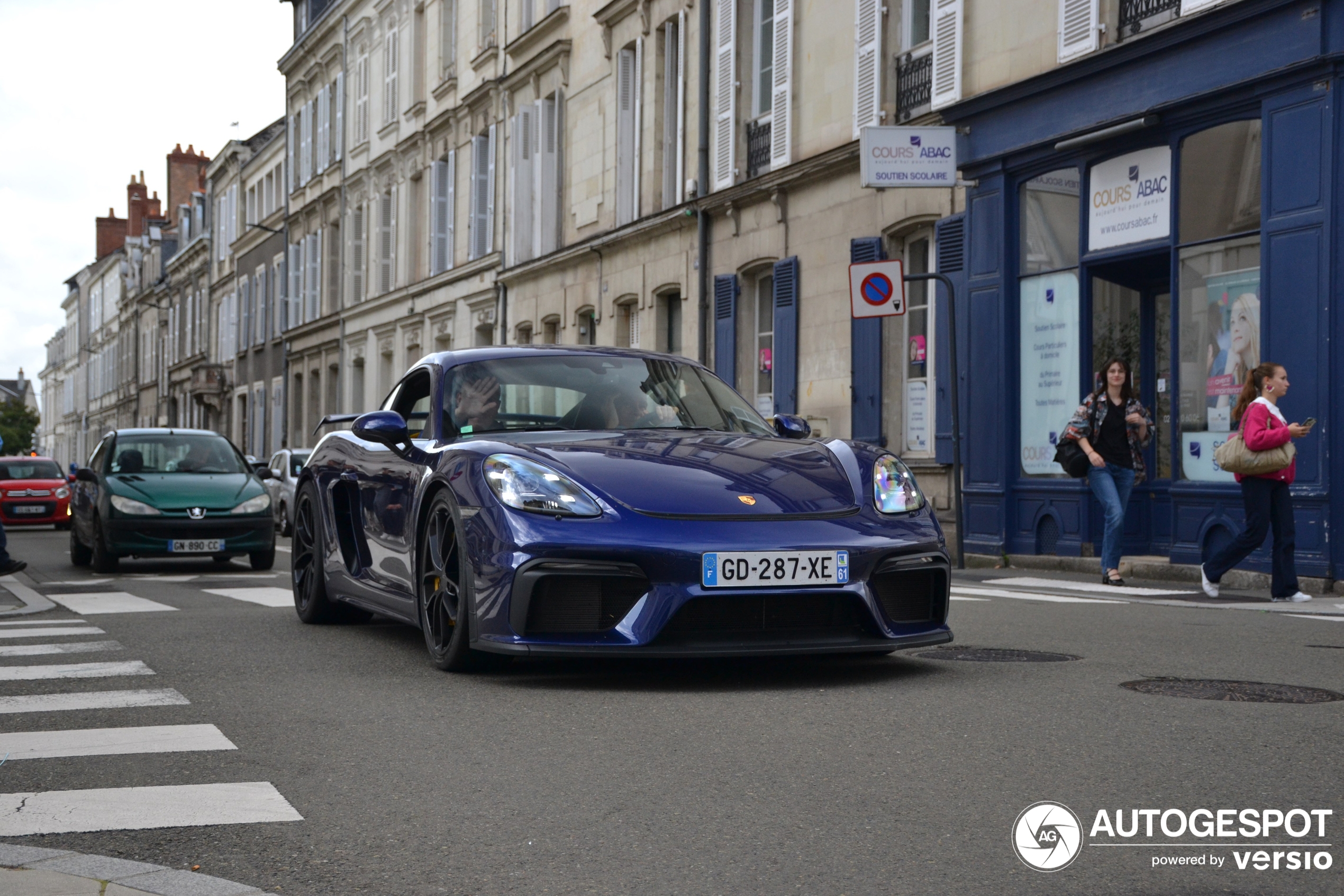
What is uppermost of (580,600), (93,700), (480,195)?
(480,195)

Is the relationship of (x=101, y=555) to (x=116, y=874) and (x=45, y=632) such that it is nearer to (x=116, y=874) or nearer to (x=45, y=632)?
(x=45, y=632)

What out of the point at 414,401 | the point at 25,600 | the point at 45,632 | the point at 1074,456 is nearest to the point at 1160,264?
the point at 1074,456

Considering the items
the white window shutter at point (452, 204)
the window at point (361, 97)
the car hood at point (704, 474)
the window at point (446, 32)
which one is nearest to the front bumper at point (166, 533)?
the car hood at point (704, 474)

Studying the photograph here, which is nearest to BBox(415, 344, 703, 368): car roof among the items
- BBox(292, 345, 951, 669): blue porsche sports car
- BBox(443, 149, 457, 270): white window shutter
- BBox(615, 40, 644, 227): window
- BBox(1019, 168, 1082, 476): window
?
BBox(292, 345, 951, 669): blue porsche sports car

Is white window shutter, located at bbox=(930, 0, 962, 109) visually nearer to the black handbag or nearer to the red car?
the black handbag

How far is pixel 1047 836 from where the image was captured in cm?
389

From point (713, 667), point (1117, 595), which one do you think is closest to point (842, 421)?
point (1117, 595)

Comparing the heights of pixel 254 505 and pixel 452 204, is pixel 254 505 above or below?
below

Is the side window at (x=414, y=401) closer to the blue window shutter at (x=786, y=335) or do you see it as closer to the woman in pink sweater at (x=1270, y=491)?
the woman in pink sweater at (x=1270, y=491)

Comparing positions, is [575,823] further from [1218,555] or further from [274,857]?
[1218,555]

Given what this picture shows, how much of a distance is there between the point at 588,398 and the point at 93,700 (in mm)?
2450

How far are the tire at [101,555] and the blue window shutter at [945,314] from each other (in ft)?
28.5

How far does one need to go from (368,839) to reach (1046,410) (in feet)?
45.1

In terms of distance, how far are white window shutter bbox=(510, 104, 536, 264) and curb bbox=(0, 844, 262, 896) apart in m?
29.4
